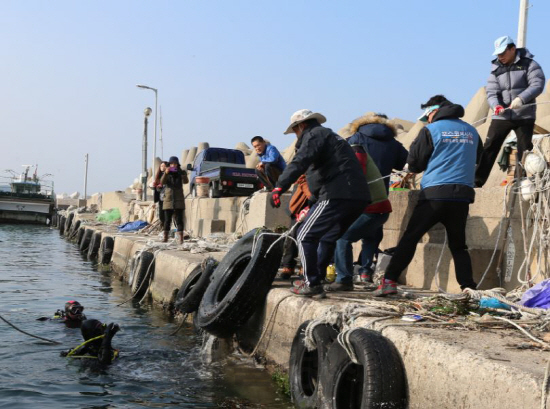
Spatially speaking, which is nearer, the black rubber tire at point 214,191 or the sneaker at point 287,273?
the sneaker at point 287,273

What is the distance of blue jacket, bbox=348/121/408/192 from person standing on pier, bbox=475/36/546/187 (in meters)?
1.03

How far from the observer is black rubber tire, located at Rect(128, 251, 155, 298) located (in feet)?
37.3

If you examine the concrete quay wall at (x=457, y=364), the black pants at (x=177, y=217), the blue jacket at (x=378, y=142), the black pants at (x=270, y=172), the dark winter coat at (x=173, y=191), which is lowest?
the concrete quay wall at (x=457, y=364)

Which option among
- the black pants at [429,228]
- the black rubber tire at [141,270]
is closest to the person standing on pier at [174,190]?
→ the black rubber tire at [141,270]

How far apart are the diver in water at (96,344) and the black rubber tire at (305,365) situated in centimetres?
220

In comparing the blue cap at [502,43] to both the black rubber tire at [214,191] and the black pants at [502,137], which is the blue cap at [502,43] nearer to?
the black pants at [502,137]

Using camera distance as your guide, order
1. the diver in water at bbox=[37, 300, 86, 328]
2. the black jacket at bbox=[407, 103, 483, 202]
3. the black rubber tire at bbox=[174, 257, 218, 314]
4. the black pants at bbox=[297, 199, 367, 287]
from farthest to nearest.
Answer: the diver in water at bbox=[37, 300, 86, 328]
the black rubber tire at bbox=[174, 257, 218, 314]
the black pants at bbox=[297, 199, 367, 287]
the black jacket at bbox=[407, 103, 483, 202]

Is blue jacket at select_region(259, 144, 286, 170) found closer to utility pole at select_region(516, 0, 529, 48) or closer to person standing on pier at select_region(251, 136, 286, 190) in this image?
person standing on pier at select_region(251, 136, 286, 190)

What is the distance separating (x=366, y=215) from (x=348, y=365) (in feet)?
8.48

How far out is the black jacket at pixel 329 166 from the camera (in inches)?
222

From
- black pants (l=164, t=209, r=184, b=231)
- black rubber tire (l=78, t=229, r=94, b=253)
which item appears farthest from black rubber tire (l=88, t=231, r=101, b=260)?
black pants (l=164, t=209, r=184, b=231)

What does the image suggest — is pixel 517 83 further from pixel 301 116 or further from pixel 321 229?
pixel 321 229

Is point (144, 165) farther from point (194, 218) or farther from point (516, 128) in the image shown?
point (516, 128)

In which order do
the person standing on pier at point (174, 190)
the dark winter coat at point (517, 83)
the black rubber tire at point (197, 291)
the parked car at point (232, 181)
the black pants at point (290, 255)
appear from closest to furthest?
the dark winter coat at point (517, 83)
the black pants at point (290, 255)
the black rubber tire at point (197, 291)
the person standing on pier at point (174, 190)
the parked car at point (232, 181)
